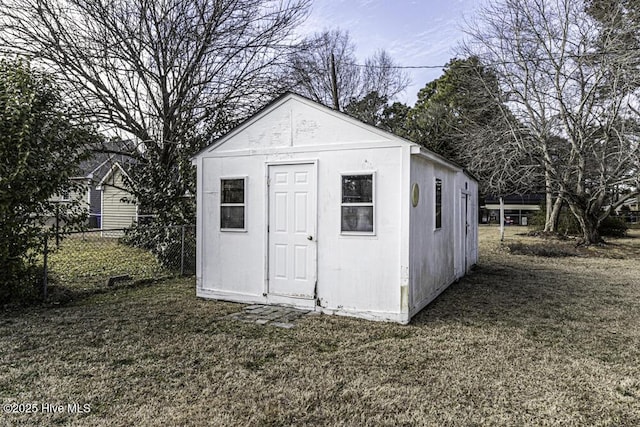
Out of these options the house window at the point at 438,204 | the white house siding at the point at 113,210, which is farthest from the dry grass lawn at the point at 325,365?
the white house siding at the point at 113,210

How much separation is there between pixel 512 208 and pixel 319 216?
28.5 m

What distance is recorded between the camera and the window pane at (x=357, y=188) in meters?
5.57

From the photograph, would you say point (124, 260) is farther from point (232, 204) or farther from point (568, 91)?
point (568, 91)

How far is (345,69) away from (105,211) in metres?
14.4

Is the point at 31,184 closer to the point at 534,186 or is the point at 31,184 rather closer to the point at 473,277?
the point at 473,277

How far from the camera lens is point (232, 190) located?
6.52 metres

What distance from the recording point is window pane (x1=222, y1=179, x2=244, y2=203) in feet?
21.1

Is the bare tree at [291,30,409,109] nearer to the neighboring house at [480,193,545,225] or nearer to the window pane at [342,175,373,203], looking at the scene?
the neighboring house at [480,193,545,225]

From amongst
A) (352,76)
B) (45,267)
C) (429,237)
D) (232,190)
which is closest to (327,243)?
(429,237)

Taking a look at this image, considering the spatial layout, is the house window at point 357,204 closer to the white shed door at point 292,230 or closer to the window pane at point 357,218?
the window pane at point 357,218

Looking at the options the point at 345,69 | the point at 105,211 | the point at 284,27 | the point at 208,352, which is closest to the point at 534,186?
the point at 284,27

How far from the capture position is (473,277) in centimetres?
904

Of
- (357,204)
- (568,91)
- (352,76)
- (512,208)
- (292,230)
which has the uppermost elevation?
(352,76)

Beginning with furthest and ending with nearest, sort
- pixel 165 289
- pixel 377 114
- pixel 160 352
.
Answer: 1. pixel 377 114
2. pixel 165 289
3. pixel 160 352
